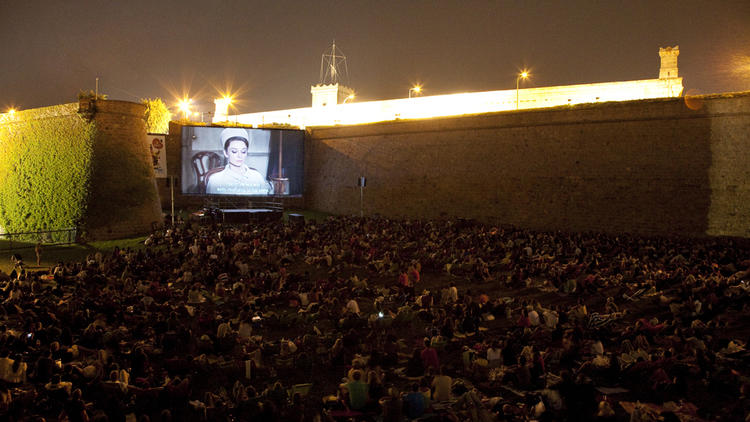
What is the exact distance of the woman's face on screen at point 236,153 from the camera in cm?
3212

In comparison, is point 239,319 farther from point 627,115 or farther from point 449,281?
point 627,115

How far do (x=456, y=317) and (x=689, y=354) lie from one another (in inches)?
162

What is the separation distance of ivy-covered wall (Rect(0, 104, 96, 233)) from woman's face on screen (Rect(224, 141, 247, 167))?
977 cm

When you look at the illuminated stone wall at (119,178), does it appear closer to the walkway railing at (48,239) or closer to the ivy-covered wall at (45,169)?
the ivy-covered wall at (45,169)

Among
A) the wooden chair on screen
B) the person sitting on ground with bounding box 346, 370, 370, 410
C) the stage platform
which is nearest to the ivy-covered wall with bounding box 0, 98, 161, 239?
the stage platform

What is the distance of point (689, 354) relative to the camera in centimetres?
888

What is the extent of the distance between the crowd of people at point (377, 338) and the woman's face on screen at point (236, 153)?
15606 mm

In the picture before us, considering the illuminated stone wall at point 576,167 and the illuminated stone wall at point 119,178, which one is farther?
the illuminated stone wall at point 119,178

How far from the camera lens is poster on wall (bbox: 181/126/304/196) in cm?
3162

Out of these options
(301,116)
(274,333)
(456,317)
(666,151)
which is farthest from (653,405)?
(301,116)

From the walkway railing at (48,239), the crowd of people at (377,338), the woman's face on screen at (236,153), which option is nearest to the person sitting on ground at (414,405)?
the crowd of people at (377,338)

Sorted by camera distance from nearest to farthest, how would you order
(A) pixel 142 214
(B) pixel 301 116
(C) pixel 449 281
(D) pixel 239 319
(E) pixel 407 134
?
1. (D) pixel 239 319
2. (C) pixel 449 281
3. (A) pixel 142 214
4. (E) pixel 407 134
5. (B) pixel 301 116

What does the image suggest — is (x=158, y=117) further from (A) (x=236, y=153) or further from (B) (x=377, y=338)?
(B) (x=377, y=338)

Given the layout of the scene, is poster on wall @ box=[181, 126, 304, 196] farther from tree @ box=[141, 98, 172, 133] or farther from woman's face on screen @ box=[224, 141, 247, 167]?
tree @ box=[141, 98, 172, 133]
